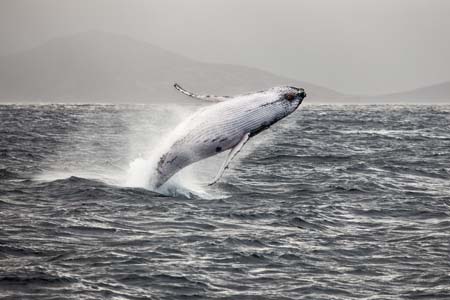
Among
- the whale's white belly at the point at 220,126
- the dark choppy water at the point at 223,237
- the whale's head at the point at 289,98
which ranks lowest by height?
the dark choppy water at the point at 223,237

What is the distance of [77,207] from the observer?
1722 cm

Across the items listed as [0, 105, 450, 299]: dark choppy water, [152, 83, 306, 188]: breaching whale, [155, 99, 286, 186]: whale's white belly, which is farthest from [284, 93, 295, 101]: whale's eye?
[0, 105, 450, 299]: dark choppy water

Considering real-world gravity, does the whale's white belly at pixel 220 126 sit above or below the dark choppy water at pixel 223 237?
above

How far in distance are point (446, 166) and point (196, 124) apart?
19.9 meters

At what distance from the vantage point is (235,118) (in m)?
13.3

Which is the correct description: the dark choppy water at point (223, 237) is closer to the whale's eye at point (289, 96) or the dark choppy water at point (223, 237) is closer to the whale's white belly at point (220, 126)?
the whale's white belly at point (220, 126)

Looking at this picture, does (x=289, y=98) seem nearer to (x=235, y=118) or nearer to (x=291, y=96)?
(x=291, y=96)

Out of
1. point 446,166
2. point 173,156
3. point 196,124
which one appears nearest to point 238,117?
point 196,124

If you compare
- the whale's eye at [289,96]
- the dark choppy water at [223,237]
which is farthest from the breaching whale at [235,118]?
the dark choppy water at [223,237]

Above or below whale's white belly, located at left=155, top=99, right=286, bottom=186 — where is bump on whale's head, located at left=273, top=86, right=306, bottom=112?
above

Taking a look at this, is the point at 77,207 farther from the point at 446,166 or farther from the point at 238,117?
the point at 446,166

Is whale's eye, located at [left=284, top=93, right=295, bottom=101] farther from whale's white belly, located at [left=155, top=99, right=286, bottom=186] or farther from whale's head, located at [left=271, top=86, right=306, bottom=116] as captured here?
whale's white belly, located at [left=155, top=99, right=286, bottom=186]

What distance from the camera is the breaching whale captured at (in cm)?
1320

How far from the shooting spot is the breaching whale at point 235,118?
43.3ft
